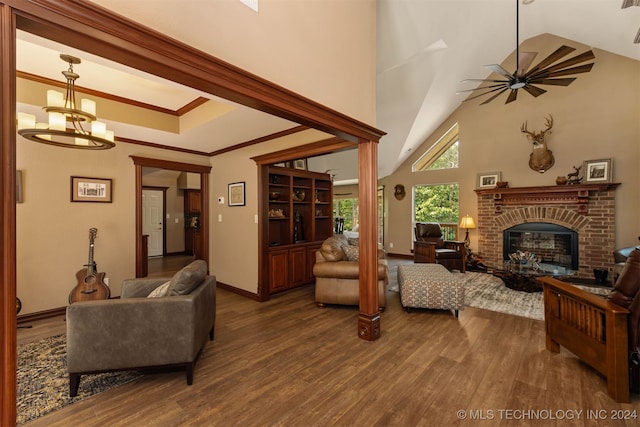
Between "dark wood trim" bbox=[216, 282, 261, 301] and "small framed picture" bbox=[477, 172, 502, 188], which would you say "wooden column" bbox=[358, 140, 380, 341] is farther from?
"small framed picture" bbox=[477, 172, 502, 188]

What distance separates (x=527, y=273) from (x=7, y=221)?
505cm

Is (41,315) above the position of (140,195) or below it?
below

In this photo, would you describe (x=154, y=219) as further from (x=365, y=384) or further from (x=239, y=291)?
(x=365, y=384)

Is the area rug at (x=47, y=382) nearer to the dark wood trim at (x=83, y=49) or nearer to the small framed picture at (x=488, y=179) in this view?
the dark wood trim at (x=83, y=49)

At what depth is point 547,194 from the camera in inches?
211

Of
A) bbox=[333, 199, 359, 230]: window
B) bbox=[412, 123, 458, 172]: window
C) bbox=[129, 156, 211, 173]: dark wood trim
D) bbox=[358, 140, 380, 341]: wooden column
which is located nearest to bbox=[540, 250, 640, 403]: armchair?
bbox=[358, 140, 380, 341]: wooden column

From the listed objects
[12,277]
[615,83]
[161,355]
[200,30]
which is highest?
[615,83]

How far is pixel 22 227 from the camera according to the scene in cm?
321

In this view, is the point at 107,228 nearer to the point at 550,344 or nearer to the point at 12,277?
the point at 12,277

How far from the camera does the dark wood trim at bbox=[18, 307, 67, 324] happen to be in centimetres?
322

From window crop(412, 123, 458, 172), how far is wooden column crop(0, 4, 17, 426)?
7388mm

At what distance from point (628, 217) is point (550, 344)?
13.2 ft

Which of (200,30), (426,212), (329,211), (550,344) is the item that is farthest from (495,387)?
(426,212)

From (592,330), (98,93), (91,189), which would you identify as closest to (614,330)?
(592,330)
